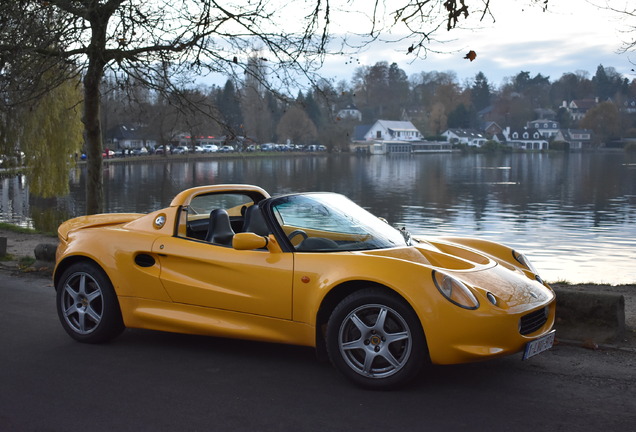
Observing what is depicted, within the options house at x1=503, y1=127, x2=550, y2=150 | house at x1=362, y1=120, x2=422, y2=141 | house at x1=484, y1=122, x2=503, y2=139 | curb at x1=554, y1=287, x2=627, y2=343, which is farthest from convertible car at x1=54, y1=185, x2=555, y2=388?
house at x1=484, y1=122, x2=503, y2=139

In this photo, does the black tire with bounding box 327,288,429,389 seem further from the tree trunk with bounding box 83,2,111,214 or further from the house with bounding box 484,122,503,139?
the house with bounding box 484,122,503,139

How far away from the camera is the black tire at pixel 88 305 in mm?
6473

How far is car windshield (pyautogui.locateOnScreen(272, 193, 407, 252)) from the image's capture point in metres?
5.80

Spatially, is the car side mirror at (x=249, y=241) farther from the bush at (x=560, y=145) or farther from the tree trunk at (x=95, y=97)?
the bush at (x=560, y=145)

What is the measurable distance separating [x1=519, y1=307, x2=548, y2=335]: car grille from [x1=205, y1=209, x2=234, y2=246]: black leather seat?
2.44 m

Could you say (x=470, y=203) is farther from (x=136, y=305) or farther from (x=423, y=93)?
(x=423, y=93)

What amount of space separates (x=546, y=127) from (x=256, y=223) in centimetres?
19663

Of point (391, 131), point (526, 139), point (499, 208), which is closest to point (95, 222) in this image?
point (499, 208)

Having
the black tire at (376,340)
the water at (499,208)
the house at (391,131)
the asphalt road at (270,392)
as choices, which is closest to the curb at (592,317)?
the asphalt road at (270,392)

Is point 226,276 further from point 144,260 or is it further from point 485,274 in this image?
point 485,274

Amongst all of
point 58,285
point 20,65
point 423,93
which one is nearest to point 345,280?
point 58,285

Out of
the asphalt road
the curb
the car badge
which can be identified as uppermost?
the car badge

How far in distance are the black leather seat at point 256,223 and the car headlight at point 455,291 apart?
1.58 m

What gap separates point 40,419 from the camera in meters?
4.62
